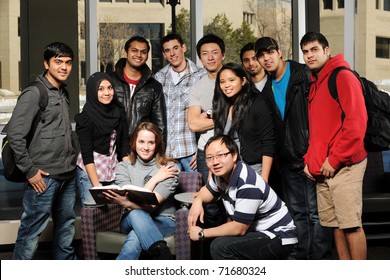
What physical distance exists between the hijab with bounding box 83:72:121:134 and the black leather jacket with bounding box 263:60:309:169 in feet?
3.24

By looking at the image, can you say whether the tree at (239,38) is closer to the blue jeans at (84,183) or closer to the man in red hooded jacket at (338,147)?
the blue jeans at (84,183)

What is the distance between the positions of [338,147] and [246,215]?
0.70 metres

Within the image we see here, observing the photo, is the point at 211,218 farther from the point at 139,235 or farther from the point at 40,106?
the point at 40,106

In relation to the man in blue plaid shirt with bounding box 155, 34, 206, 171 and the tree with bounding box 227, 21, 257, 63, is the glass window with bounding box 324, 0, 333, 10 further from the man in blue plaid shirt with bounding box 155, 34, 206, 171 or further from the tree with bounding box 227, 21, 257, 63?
the man in blue plaid shirt with bounding box 155, 34, 206, 171

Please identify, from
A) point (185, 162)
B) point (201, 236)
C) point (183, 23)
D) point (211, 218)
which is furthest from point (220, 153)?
point (183, 23)

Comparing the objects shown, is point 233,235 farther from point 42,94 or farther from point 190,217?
point 42,94

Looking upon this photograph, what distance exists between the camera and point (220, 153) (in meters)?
4.08

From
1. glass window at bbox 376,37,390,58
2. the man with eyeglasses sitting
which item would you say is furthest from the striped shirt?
glass window at bbox 376,37,390,58

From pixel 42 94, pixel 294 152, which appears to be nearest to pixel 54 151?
pixel 42 94

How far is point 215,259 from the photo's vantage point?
4195 mm

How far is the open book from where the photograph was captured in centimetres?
436

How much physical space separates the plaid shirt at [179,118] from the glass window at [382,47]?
17.0 feet

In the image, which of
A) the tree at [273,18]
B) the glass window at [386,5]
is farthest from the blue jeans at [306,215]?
the glass window at [386,5]
